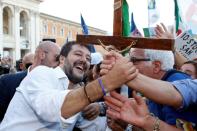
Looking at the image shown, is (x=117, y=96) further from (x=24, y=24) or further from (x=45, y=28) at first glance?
(x=45, y=28)

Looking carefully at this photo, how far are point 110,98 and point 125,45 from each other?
292 millimetres

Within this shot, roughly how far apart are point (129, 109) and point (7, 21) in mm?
47615

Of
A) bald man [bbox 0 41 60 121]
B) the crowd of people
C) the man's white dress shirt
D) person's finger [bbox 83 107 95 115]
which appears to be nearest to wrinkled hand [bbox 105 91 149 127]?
the crowd of people

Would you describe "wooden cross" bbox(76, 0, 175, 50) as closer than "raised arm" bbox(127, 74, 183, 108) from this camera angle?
No

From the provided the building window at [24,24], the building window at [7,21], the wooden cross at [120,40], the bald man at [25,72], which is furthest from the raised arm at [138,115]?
the building window at [24,24]

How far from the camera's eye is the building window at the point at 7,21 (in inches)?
1847

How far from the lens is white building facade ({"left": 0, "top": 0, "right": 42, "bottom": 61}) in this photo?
45781 mm

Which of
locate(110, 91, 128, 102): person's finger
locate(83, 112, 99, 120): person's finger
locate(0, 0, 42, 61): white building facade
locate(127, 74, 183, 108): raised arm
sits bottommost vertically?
locate(83, 112, 99, 120): person's finger

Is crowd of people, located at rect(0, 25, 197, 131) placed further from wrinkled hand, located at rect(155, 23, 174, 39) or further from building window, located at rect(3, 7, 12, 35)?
building window, located at rect(3, 7, 12, 35)

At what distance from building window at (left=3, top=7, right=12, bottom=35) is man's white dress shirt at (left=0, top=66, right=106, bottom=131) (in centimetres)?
4542

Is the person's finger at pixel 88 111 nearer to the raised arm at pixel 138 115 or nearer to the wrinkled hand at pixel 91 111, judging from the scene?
the wrinkled hand at pixel 91 111

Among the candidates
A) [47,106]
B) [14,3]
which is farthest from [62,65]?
[14,3]

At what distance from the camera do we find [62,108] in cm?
226

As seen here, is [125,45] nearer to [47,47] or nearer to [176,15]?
[47,47]
